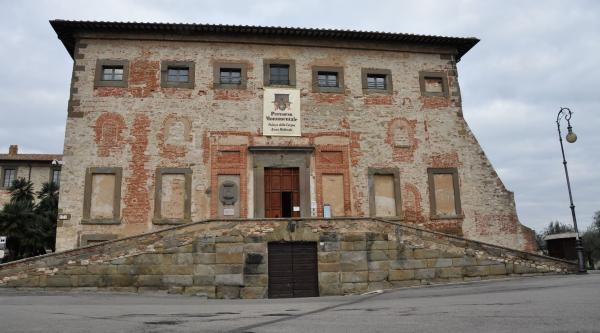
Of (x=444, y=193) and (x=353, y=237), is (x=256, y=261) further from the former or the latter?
(x=444, y=193)

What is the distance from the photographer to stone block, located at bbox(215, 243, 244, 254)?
14742 mm

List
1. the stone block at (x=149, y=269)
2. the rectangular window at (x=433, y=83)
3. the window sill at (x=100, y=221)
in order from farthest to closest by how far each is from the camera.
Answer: the rectangular window at (x=433, y=83)
the window sill at (x=100, y=221)
the stone block at (x=149, y=269)

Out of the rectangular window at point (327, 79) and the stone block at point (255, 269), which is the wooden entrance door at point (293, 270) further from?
the rectangular window at point (327, 79)

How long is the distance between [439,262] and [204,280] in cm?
757

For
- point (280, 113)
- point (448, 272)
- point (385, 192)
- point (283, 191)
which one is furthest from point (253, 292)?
point (280, 113)

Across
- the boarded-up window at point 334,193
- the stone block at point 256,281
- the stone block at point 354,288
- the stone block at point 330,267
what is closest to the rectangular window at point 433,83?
the boarded-up window at point 334,193

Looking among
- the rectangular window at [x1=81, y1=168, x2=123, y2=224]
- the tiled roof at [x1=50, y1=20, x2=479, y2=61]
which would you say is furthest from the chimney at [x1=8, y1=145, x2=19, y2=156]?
the rectangular window at [x1=81, y1=168, x2=123, y2=224]

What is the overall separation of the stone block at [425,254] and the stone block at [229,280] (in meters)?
5.70

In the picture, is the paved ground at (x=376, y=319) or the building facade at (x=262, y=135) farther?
the building facade at (x=262, y=135)

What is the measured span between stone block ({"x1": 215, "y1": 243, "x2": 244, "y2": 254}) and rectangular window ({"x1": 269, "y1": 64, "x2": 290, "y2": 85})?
8.09m

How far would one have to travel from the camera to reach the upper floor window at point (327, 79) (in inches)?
805

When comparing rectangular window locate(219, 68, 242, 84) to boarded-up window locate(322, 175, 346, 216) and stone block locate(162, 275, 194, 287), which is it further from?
stone block locate(162, 275, 194, 287)

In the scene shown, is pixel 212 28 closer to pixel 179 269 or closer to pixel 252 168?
pixel 252 168

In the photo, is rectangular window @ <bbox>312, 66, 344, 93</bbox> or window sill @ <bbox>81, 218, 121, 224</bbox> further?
rectangular window @ <bbox>312, 66, 344, 93</bbox>
